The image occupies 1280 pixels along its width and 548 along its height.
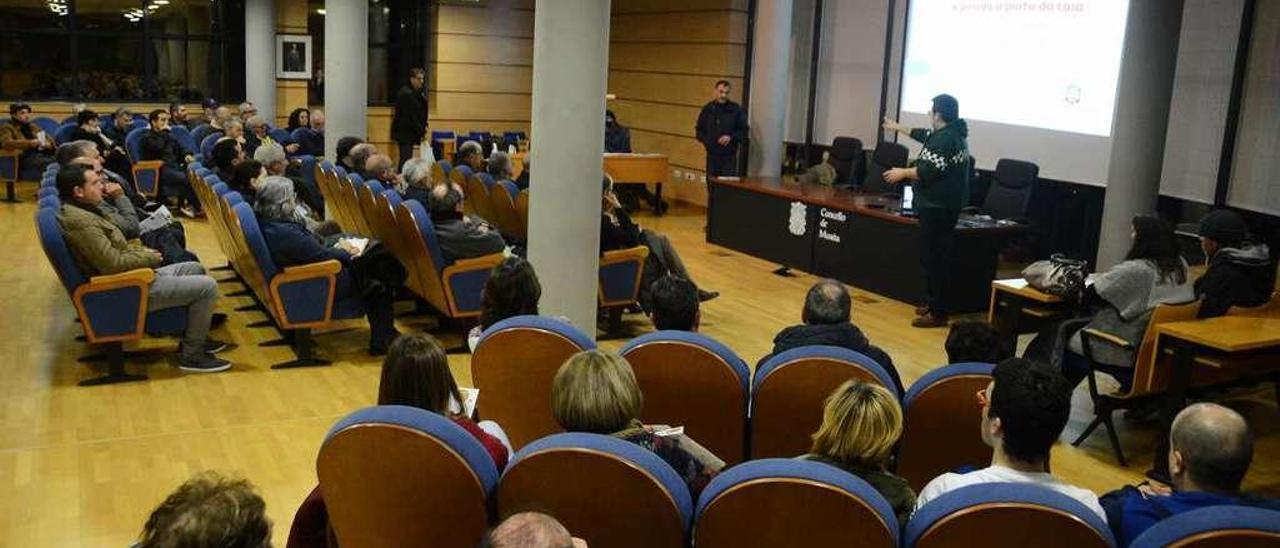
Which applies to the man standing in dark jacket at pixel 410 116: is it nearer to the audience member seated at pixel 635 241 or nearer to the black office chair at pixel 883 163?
the black office chair at pixel 883 163

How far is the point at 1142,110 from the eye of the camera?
7934 mm

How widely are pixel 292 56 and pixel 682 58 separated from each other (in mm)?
5894

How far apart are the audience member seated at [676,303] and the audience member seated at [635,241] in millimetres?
2731

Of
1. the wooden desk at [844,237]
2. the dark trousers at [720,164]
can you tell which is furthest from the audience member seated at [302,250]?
the dark trousers at [720,164]

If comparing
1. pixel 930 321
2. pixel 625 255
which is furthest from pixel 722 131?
pixel 625 255

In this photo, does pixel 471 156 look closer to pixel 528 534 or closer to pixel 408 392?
pixel 408 392

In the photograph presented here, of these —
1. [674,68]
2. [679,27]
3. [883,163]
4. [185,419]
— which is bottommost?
[185,419]

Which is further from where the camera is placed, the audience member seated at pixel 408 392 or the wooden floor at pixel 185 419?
the wooden floor at pixel 185 419

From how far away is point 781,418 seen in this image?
11.7 feet

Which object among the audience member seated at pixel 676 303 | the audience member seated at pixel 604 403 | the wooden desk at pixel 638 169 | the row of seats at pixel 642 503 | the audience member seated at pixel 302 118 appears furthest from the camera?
the wooden desk at pixel 638 169

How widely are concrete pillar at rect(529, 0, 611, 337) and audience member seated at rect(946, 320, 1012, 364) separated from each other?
96.2 inches

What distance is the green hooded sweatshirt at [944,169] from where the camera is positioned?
24.9ft

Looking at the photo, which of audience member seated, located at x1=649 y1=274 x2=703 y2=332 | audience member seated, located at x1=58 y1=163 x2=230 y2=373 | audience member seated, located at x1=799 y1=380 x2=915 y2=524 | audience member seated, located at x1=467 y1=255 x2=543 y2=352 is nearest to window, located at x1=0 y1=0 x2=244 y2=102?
audience member seated, located at x1=58 y1=163 x2=230 y2=373

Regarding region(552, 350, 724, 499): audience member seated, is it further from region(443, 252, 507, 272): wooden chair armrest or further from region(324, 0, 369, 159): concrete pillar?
region(324, 0, 369, 159): concrete pillar
